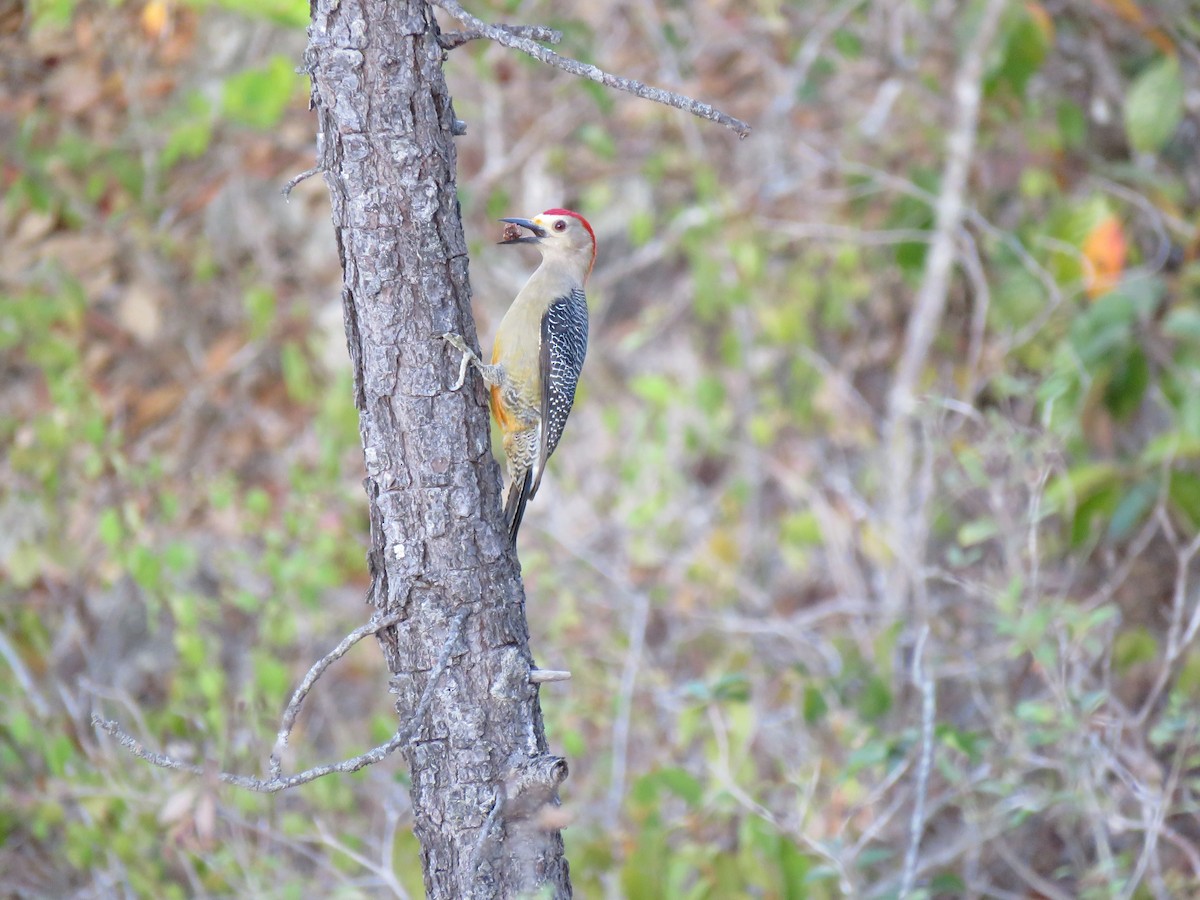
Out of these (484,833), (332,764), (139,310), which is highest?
(332,764)

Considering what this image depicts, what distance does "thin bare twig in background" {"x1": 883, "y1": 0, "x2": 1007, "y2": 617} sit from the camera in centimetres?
539

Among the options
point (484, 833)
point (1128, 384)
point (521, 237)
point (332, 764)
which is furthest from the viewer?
point (1128, 384)

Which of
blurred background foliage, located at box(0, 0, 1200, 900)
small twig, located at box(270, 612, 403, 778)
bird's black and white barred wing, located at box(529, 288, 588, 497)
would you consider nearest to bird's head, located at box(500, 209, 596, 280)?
bird's black and white barred wing, located at box(529, 288, 588, 497)

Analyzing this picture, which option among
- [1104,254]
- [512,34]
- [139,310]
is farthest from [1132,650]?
[139,310]

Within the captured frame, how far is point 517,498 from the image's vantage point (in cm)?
415

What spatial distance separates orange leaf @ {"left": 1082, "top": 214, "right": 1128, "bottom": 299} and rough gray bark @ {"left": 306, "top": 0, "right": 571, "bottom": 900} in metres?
3.36

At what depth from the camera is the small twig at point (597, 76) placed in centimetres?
222

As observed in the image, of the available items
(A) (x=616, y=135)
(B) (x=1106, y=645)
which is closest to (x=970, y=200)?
(A) (x=616, y=135)

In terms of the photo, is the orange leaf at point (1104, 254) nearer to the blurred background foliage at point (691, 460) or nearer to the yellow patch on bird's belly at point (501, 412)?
the blurred background foliage at point (691, 460)

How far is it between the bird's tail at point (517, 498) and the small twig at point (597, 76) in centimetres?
198

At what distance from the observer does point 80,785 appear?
436 cm

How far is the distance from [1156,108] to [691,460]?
11.2ft

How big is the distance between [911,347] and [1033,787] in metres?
2.32

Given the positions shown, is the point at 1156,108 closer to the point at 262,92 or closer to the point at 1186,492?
the point at 1186,492
